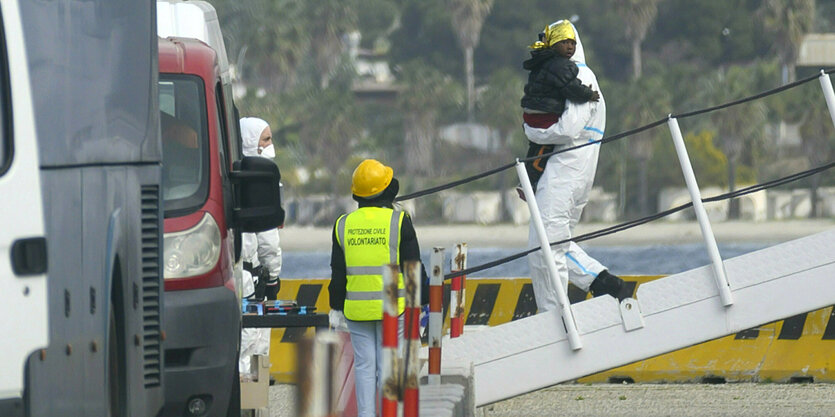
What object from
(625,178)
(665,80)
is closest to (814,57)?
(665,80)

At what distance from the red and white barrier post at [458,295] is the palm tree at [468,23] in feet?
359

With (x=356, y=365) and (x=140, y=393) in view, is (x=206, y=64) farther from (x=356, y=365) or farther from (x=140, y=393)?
(x=140, y=393)

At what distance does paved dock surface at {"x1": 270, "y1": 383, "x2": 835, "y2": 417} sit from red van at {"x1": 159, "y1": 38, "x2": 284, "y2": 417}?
240cm

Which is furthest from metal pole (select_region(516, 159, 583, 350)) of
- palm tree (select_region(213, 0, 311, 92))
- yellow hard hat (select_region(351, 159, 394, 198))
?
palm tree (select_region(213, 0, 311, 92))

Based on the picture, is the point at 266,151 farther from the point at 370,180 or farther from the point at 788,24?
the point at 788,24

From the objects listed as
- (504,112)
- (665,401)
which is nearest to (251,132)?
(665,401)

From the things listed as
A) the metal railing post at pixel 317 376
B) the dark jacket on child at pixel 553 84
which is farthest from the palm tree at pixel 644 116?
the metal railing post at pixel 317 376

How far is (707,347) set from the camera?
1266 cm

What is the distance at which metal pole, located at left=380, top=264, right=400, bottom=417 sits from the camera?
6.34 m

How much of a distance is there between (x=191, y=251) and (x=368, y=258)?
840 mm

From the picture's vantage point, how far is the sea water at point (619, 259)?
334ft

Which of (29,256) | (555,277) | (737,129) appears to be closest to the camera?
(29,256)

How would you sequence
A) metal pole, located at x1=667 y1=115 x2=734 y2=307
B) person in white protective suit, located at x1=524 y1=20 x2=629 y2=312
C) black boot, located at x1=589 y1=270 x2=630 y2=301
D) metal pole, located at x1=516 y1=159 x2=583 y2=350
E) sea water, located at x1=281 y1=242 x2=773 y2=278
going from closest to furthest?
metal pole, located at x1=667 y1=115 x2=734 y2=307 < metal pole, located at x1=516 y1=159 x2=583 y2=350 < black boot, located at x1=589 y1=270 x2=630 y2=301 < person in white protective suit, located at x1=524 y1=20 x2=629 y2=312 < sea water, located at x1=281 y1=242 x2=773 y2=278

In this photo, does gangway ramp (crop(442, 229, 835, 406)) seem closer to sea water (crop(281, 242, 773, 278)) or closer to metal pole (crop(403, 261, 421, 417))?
metal pole (crop(403, 261, 421, 417))
